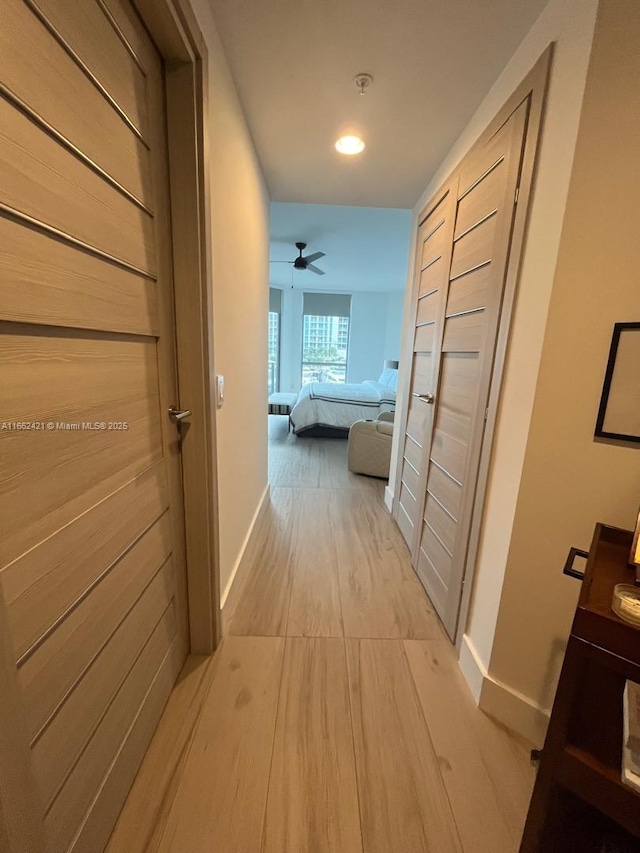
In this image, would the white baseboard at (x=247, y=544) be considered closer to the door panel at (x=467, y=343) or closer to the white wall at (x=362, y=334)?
the door panel at (x=467, y=343)

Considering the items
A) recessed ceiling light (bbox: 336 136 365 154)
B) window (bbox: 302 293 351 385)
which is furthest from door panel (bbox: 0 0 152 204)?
window (bbox: 302 293 351 385)

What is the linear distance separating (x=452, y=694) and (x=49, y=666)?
136 cm

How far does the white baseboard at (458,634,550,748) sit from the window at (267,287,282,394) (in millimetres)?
6801

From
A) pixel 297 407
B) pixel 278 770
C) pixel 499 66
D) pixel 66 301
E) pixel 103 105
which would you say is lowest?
pixel 278 770

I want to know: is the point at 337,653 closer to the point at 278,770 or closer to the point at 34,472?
the point at 278,770

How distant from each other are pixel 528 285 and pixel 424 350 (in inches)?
41.3

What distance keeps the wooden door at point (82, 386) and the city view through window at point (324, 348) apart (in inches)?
281

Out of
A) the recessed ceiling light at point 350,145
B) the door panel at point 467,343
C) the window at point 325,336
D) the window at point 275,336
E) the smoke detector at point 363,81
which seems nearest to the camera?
the door panel at point 467,343

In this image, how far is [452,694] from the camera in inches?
53.7

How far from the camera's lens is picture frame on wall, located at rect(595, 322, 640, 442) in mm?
914

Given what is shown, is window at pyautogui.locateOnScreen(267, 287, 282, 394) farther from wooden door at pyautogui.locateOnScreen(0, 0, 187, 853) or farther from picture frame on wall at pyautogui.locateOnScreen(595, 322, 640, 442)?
picture frame on wall at pyautogui.locateOnScreen(595, 322, 640, 442)

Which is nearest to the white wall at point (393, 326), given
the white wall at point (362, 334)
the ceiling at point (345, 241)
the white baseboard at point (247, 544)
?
the white wall at point (362, 334)

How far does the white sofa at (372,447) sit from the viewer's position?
11.3 ft

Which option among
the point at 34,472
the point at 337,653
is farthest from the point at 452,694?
the point at 34,472
